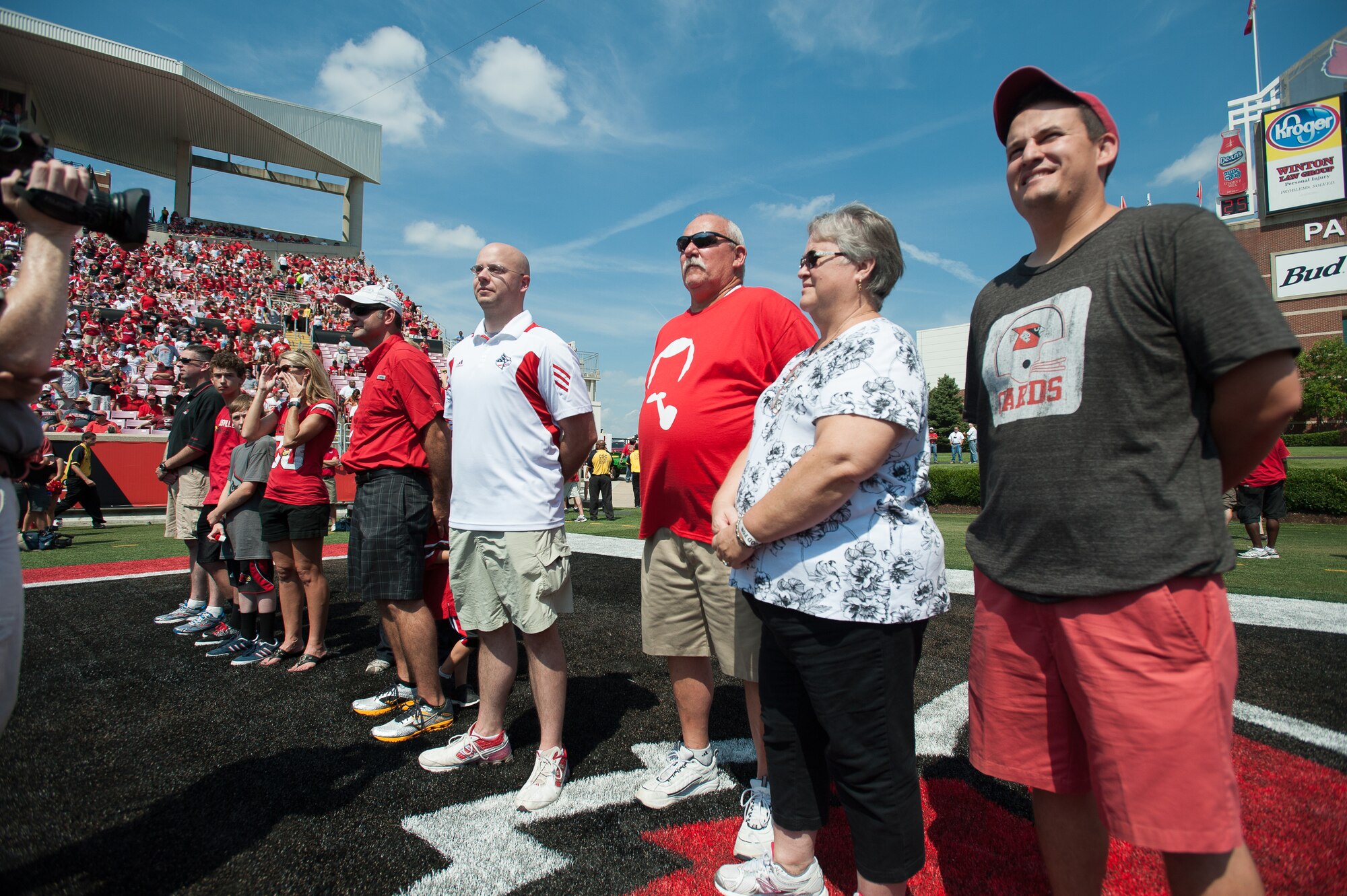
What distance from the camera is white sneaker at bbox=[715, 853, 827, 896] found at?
5.97 feet

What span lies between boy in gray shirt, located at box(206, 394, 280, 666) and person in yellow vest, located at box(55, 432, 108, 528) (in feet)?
31.6

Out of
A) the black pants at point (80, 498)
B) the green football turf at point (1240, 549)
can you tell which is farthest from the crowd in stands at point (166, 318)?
the green football turf at point (1240, 549)

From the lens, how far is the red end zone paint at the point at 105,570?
281 inches

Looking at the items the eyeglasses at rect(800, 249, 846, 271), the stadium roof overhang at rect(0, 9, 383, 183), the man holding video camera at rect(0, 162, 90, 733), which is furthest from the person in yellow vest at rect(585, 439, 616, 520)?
the stadium roof overhang at rect(0, 9, 383, 183)

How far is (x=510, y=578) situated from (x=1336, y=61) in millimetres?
60134

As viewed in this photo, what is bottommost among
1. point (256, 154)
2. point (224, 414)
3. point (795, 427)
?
point (795, 427)

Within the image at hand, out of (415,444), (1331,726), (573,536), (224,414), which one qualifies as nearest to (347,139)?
(573,536)

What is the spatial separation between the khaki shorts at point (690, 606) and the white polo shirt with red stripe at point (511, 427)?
471 millimetres

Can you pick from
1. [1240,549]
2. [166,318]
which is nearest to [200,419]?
[1240,549]

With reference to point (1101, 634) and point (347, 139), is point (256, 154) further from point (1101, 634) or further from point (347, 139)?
point (1101, 634)

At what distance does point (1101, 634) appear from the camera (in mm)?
1373

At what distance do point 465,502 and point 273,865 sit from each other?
1288 mm

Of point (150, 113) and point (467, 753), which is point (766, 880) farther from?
point (150, 113)

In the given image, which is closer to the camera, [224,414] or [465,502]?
[465,502]
